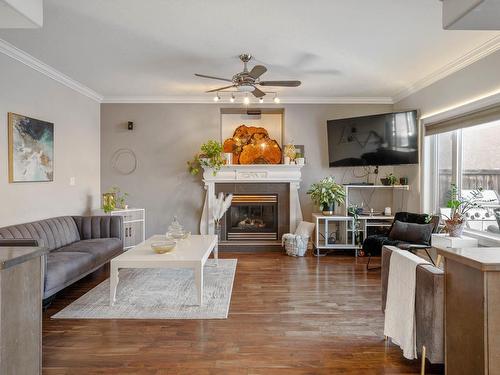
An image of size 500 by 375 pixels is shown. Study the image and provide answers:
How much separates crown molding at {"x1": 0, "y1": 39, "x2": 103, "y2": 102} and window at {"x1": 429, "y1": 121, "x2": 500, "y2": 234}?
536 centimetres

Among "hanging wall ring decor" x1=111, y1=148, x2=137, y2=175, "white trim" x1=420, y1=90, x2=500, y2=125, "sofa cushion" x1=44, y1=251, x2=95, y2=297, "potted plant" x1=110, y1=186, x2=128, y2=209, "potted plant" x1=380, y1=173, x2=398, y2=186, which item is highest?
"white trim" x1=420, y1=90, x2=500, y2=125

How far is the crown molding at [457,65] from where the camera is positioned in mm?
3529

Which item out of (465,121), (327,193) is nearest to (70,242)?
(327,193)

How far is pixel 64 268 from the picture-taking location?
344 cm

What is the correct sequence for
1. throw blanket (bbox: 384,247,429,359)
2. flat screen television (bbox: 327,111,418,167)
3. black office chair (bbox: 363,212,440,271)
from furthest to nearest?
flat screen television (bbox: 327,111,418,167)
black office chair (bbox: 363,212,440,271)
throw blanket (bbox: 384,247,429,359)

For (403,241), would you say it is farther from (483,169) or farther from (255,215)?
(255,215)

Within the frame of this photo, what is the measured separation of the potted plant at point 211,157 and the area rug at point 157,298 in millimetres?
1972

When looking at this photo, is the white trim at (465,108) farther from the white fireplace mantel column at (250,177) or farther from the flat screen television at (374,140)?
the white fireplace mantel column at (250,177)

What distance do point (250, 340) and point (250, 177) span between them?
3.60m

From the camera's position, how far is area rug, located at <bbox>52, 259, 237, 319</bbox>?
3.19 metres

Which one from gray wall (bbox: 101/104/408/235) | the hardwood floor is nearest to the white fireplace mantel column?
gray wall (bbox: 101/104/408/235)

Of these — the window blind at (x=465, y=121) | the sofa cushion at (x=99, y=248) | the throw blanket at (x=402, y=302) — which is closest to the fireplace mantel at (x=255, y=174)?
the sofa cushion at (x=99, y=248)

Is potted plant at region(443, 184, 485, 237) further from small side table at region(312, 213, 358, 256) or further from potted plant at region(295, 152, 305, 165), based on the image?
potted plant at region(295, 152, 305, 165)

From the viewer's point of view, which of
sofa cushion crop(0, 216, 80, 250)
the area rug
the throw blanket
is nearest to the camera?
the throw blanket
